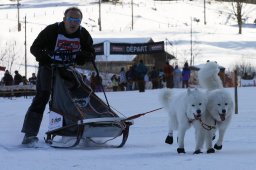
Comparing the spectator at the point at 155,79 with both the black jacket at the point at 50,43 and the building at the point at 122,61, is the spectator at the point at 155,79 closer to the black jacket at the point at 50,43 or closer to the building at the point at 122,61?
the building at the point at 122,61

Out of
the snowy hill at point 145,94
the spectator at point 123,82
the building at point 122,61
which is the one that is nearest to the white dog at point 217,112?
the snowy hill at point 145,94

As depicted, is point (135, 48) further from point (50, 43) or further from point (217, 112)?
point (217, 112)

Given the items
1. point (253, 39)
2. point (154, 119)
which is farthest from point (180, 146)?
point (253, 39)

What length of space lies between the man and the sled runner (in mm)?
104

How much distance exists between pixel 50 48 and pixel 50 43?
6 centimetres

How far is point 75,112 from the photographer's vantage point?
698cm

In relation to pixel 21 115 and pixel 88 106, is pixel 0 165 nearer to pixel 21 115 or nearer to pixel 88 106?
pixel 88 106

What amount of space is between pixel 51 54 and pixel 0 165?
2110mm

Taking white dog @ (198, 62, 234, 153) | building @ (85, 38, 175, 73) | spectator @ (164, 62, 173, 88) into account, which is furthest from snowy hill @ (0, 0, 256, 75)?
white dog @ (198, 62, 234, 153)

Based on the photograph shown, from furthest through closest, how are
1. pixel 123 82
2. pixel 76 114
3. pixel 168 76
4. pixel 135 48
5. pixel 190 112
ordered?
pixel 135 48, pixel 123 82, pixel 168 76, pixel 76 114, pixel 190 112

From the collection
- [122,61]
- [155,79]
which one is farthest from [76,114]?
[122,61]

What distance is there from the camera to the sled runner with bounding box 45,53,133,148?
6941 mm

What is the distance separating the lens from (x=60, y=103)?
7145mm

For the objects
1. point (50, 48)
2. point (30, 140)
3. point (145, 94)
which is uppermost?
point (50, 48)
